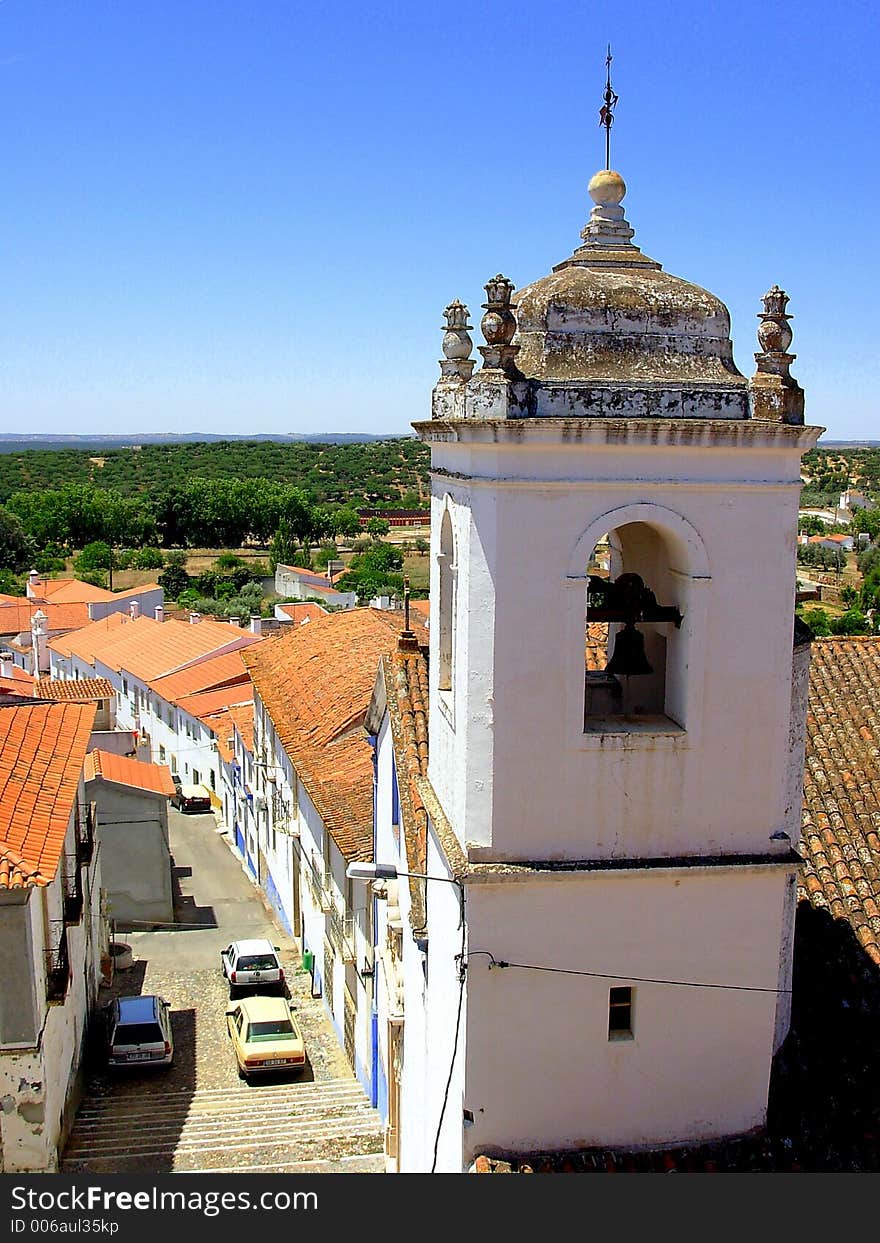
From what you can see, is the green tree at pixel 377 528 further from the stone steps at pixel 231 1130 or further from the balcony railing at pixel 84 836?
the stone steps at pixel 231 1130

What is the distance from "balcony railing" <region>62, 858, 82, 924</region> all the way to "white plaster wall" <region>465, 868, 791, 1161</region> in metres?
12.6

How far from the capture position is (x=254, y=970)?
1043 inches

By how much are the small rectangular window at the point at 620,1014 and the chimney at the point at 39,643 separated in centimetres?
4227

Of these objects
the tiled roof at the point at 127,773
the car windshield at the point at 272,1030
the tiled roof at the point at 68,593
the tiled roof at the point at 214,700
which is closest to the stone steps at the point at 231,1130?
the car windshield at the point at 272,1030

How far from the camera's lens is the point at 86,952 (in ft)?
78.7

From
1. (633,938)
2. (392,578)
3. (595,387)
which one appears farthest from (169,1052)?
(392,578)

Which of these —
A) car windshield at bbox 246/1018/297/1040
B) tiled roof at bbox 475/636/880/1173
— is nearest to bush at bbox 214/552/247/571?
car windshield at bbox 246/1018/297/1040

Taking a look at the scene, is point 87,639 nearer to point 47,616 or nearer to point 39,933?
point 47,616

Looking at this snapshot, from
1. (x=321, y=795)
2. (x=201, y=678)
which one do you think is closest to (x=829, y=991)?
(x=321, y=795)

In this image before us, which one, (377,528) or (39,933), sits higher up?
(377,528)

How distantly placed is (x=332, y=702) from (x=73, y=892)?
306 inches

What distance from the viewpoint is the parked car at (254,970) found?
26.4m

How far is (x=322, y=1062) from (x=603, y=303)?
59.1 feet

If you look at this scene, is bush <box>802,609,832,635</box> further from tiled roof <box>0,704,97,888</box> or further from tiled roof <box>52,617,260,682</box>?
tiled roof <box>0,704,97,888</box>
